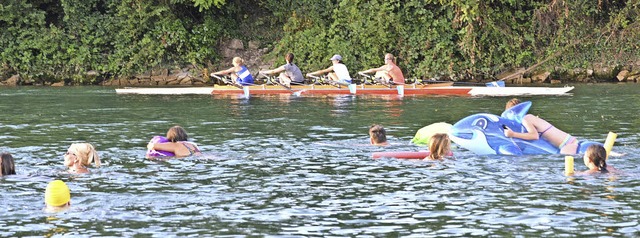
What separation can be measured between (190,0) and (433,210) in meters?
23.5

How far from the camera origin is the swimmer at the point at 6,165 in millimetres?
13555

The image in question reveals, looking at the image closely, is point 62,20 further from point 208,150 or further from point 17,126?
point 208,150

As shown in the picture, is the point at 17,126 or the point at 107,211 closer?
the point at 107,211

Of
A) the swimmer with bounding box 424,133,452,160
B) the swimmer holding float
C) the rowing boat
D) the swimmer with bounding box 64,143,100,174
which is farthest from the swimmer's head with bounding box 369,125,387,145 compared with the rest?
the rowing boat

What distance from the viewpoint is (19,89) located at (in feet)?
106

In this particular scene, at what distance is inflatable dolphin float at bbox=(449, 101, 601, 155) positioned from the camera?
51.8 ft

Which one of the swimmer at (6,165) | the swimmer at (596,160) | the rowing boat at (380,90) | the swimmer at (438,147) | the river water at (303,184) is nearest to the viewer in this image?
the river water at (303,184)

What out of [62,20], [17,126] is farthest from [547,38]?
[17,126]

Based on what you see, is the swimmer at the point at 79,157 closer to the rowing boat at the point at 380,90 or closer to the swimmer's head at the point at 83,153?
the swimmer's head at the point at 83,153

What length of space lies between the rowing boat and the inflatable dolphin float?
11.9m

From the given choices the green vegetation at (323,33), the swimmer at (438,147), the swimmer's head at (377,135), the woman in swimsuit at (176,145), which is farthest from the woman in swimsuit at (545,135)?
the green vegetation at (323,33)

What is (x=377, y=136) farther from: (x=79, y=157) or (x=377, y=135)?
(x=79, y=157)

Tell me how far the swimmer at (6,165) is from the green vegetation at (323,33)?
63.6ft

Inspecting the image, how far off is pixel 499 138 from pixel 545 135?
24.9 inches
